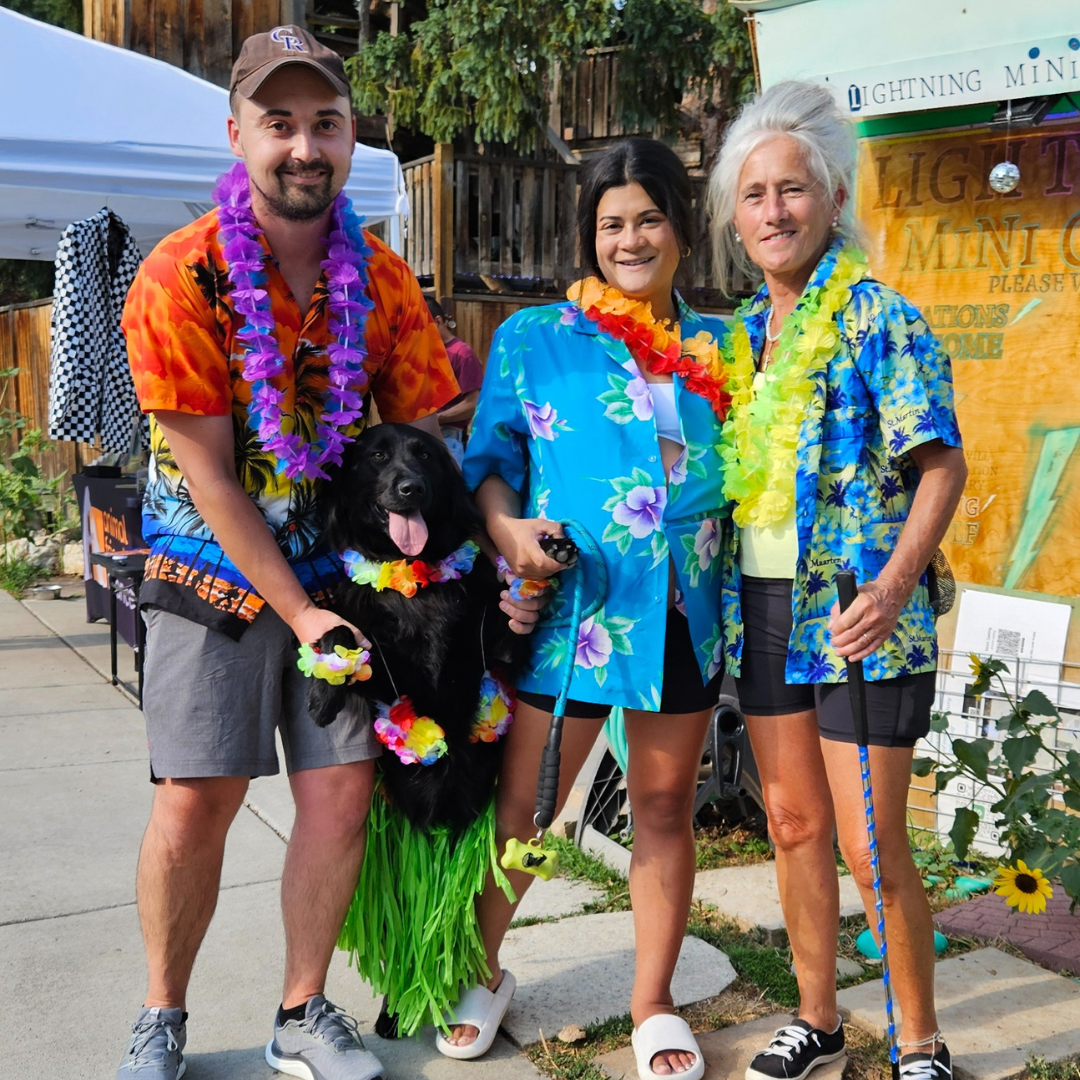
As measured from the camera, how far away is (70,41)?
5688 millimetres

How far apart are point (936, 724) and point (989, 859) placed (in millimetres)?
668

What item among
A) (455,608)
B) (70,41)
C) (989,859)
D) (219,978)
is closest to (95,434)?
(70,41)

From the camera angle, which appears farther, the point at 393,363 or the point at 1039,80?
the point at 1039,80

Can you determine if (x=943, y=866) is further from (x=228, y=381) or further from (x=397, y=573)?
(x=228, y=381)

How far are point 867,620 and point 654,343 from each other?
2.48 feet

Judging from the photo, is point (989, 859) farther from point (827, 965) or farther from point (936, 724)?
point (827, 965)

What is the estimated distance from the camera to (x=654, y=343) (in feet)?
7.99

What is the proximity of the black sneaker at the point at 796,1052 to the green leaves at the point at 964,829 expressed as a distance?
736 mm

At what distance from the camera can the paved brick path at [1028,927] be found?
304 cm

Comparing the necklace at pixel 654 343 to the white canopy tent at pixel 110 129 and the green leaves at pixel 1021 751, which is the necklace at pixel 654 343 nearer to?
the green leaves at pixel 1021 751

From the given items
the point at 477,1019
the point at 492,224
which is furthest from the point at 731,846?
the point at 492,224

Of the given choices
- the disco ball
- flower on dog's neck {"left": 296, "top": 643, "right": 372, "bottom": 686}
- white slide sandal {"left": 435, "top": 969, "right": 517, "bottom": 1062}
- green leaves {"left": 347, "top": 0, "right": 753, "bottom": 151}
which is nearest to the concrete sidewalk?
white slide sandal {"left": 435, "top": 969, "right": 517, "bottom": 1062}

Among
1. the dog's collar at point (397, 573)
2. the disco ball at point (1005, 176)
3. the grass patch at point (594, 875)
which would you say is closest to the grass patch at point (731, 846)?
the grass patch at point (594, 875)

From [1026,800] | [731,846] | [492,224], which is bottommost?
[731,846]
